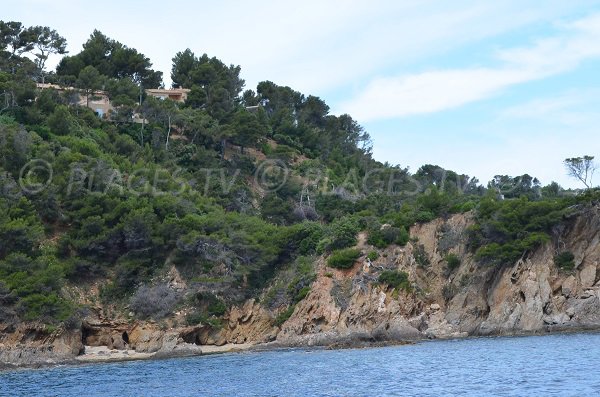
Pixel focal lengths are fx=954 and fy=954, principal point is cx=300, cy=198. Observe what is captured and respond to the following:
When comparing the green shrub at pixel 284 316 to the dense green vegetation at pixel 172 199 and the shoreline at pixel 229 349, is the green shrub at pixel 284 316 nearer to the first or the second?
the dense green vegetation at pixel 172 199

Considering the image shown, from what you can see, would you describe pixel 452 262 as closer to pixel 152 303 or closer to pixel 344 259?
pixel 344 259

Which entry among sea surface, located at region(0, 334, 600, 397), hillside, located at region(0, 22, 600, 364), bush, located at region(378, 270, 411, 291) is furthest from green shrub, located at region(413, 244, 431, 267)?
sea surface, located at region(0, 334, 600, 397)

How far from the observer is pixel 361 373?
37250mm

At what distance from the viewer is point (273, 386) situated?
3462 cm

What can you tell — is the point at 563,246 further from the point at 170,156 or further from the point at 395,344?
the point at 170,156

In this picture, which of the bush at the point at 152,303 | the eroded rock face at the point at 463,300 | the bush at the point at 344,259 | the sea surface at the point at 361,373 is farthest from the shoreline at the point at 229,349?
the bush at the point at 344,259

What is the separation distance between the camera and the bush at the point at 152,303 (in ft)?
174

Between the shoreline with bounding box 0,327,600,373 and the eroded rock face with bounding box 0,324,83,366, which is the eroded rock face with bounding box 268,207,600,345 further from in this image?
the eroded rock face with bounding box 0,324,83,366

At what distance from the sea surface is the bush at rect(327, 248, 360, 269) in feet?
29.2

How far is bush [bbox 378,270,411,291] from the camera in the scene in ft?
182

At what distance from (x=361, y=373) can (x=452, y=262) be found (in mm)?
22116

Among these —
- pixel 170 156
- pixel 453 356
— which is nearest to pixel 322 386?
pixel 453 356

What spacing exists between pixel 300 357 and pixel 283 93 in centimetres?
5133

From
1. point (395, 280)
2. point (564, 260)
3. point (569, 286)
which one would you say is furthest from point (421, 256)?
point (569, 286)
